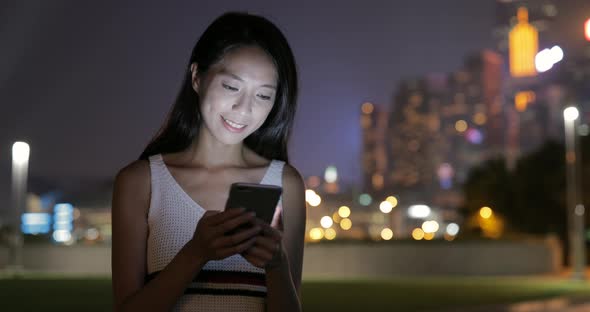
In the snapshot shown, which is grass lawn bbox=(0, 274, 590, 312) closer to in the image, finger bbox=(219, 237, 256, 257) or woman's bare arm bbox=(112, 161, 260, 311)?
woman's bare arm bbox=(112, 161, 260, 311)

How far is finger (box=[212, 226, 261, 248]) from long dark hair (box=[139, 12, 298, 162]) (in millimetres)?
679

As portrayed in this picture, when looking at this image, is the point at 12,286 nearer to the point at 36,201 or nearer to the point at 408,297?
the point at 408,297

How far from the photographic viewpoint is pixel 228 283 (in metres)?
2.60

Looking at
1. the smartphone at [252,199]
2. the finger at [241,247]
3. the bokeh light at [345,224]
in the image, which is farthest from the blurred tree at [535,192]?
the bokeh light at [345,224]

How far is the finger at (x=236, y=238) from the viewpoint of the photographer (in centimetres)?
222

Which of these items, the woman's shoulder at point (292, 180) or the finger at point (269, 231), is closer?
the finger at point (269, 231)

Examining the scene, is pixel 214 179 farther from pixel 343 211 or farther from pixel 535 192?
pixel 343 211

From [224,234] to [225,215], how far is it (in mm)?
50

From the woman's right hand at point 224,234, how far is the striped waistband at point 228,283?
0.30 m

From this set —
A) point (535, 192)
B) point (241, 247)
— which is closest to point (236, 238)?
point (241, 247)

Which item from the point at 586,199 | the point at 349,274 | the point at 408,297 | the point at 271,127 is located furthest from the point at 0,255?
the point at 271,127

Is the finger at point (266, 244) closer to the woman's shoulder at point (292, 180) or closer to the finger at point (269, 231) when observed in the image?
the finger at point (269, 231)

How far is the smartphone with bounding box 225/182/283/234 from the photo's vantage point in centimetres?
231

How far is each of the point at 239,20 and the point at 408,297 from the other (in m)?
19.4
